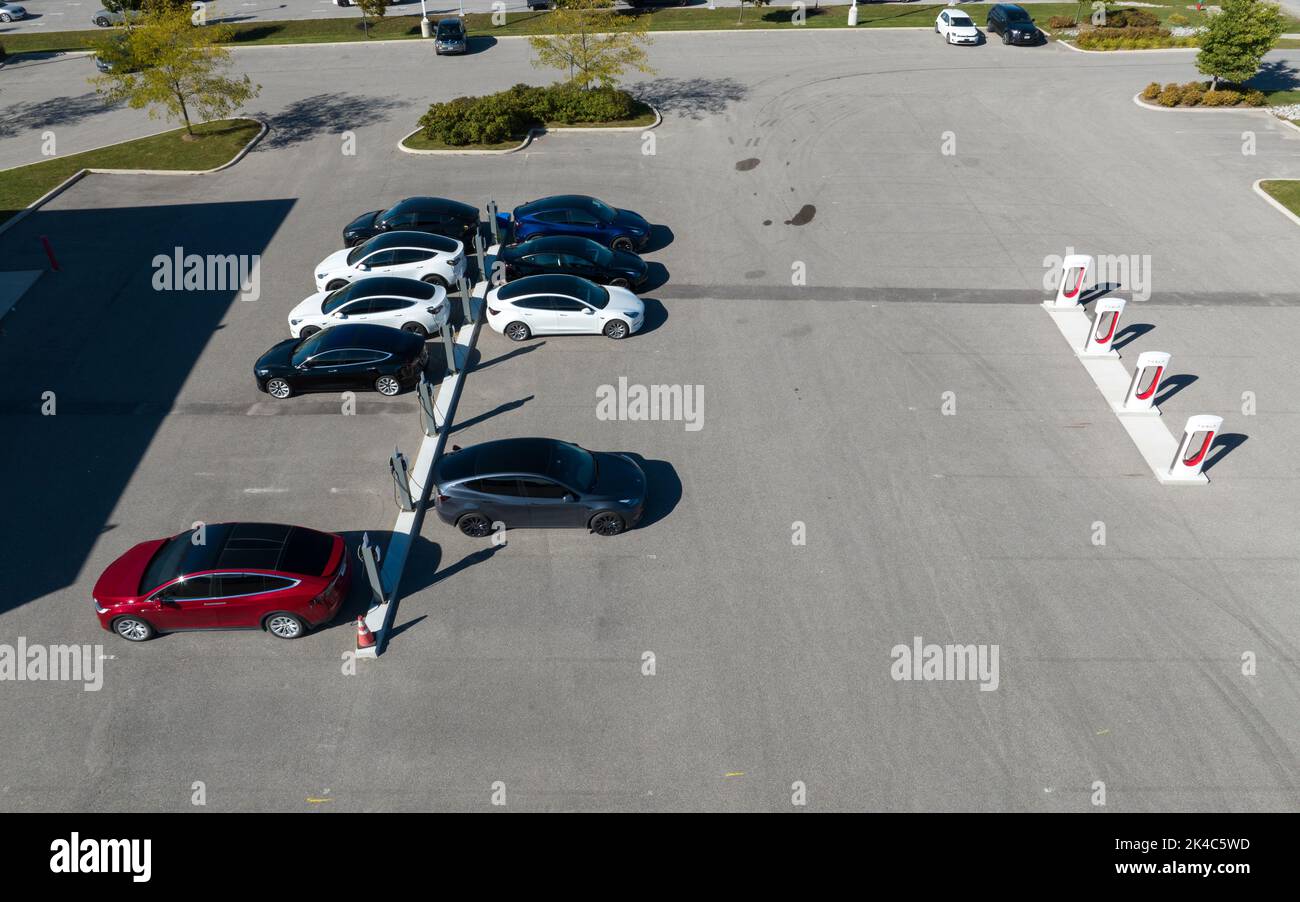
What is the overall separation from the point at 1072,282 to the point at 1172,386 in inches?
154

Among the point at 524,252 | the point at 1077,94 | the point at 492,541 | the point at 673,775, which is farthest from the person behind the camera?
the point at 1077,94

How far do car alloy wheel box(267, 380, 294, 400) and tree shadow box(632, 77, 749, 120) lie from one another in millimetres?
22185

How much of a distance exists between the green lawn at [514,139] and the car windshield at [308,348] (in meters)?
15.1

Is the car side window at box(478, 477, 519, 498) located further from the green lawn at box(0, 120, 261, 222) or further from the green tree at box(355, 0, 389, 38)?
the green tree at box(355, 0, 389, 38)

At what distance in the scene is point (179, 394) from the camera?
19.6 m

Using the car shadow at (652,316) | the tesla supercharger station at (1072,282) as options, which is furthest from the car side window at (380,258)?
the tesla supercharger station at (1072,282)

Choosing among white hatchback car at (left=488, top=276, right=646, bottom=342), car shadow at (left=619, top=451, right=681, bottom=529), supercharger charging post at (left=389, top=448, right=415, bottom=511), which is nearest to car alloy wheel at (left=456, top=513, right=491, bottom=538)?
supercharger charging post at (left=389, top=448, right=415, bottom=511)

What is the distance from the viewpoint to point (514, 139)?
32.6 m

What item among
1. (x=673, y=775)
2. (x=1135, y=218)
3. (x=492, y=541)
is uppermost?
(x=1135, y=218)

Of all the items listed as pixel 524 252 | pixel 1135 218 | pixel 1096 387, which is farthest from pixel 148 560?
pixel 1135 218

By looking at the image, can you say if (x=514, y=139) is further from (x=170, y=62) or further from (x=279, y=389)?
(x=279, y=389)

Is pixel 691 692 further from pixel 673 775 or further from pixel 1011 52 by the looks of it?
pixel 1011 52

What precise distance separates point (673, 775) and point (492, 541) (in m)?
5.79

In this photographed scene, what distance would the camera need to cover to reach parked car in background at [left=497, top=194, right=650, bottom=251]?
80.4 feet
